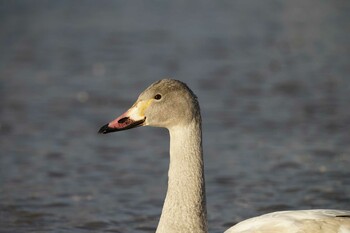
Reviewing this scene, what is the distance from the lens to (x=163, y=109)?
5570 mm

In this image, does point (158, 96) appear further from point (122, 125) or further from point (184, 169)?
point (184, 169)

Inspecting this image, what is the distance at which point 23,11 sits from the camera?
59.6ft

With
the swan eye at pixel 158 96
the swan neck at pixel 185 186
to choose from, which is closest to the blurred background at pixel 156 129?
the swan neck at pixel 185 186

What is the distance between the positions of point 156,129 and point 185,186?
5084 mm

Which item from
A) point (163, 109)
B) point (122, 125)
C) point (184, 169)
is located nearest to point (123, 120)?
point (122, 125)

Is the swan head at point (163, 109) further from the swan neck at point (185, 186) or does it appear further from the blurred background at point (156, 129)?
the blurred background at point (156, 129)

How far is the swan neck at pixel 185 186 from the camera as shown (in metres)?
5.53

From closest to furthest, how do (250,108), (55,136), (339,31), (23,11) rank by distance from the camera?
1. (55,136)
2. (250,108)
3. (339,31)
4. (23,11)

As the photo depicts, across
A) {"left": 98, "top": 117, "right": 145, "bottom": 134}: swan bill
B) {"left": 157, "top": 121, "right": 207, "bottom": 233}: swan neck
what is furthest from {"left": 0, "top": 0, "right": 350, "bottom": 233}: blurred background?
{"left": 98, "top": 117, "right": 145, "bottom": 134}: swan bill

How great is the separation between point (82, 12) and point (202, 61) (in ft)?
18.2

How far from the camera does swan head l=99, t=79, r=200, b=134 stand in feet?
18.2

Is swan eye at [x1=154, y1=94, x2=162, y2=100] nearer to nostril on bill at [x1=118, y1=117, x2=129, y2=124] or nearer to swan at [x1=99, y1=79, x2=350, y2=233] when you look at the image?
swan at [x1=99, y1=79, x2=350, y2=233]

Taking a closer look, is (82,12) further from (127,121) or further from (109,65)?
(127,121)

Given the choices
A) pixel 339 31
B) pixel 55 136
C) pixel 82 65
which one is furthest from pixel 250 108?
pixel 339 31
